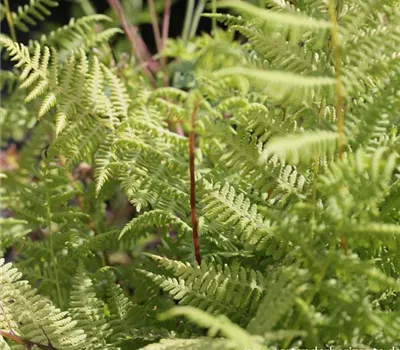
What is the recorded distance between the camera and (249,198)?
0.87m

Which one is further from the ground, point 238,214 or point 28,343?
point 238,214

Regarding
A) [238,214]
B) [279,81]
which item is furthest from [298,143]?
[238,214]

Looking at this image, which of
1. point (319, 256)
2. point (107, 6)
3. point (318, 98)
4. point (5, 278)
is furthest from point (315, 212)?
point (107, 6)

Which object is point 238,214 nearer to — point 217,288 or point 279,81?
point 217,288

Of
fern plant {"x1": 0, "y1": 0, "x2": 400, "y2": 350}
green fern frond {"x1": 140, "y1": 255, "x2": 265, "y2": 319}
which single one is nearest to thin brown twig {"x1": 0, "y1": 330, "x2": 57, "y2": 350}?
fern plant {"x1": 0, "y1": 0, "x2": 400, "y2": 350}

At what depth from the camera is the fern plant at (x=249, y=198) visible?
0.59m

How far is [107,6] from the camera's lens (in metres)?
2.35

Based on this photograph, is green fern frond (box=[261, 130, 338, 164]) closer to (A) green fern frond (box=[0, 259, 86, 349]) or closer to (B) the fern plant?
(B) the fern plant

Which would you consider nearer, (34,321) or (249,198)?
(34,321)

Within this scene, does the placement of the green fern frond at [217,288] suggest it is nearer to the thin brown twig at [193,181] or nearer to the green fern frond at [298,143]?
the thin brown twig at [193,181]

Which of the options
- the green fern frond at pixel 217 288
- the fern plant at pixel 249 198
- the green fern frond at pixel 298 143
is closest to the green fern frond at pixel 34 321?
the fern plant at pixel 249 198

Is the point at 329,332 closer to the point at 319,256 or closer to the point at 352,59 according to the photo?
the point at 319,256

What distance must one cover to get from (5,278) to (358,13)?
496mm

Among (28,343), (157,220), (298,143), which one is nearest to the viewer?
(298,143)
